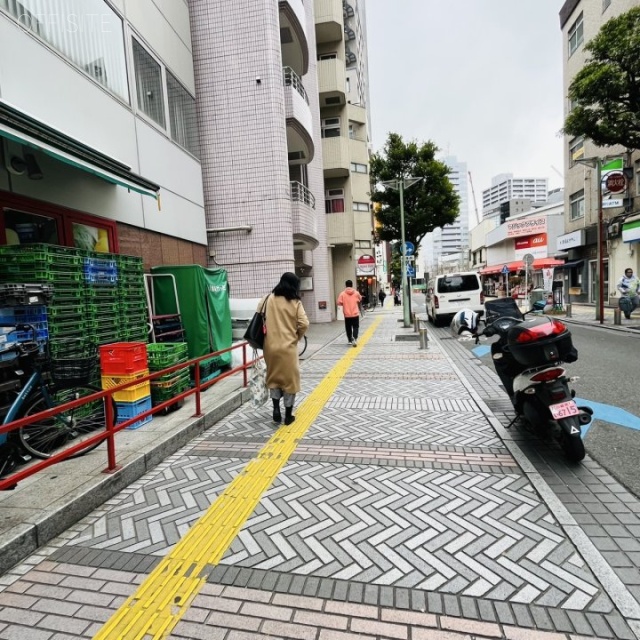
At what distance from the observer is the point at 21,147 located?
5.05 m

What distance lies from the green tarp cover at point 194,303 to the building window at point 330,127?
19.1 metres

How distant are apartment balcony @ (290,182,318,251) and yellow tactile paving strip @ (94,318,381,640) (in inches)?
387

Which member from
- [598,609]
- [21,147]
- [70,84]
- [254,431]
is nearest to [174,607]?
[598,609]

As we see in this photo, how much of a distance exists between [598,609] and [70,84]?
26.0ft

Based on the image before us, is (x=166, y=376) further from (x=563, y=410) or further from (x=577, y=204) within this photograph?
(x=577, y=204)

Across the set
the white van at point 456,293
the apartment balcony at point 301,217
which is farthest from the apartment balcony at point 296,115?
the white van at point 456,293

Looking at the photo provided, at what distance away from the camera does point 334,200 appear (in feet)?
78.2

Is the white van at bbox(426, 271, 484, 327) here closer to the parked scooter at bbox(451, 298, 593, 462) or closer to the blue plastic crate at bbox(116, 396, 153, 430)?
the parked scooter at bbox(451, 298, 593, 462)

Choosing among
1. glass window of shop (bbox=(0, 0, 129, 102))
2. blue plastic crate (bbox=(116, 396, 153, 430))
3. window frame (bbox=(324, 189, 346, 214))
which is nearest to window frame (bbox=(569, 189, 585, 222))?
window frame (bbox=(324, 189, 346, 214))

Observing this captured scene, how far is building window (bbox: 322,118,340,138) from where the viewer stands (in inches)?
923

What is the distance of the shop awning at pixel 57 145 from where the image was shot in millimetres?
3760

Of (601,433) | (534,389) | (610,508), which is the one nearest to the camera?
(610,508)

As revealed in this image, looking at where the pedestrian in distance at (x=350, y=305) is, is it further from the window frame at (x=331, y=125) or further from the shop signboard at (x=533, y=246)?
the shop signboard at (x=533, y=246)

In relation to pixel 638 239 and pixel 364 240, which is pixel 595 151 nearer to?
pixel 638 239
